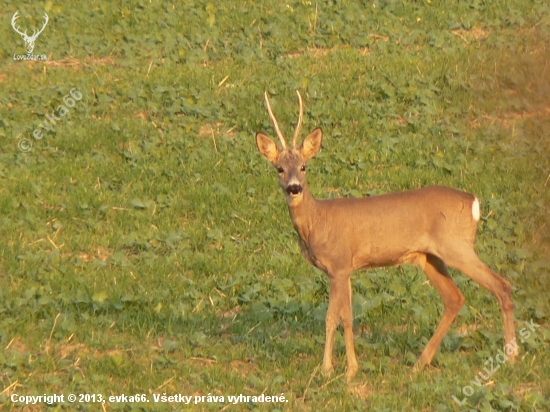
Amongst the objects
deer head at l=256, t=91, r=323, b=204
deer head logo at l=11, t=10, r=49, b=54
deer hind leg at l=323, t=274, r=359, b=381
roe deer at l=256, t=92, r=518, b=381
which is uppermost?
deer head logo at l=11, t=10, r=49, b=54

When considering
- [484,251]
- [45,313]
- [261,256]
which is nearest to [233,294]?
[261,256]

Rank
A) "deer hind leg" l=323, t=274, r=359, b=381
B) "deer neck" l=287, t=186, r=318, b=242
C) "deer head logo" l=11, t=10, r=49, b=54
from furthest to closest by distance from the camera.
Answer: "deer head logo" l=11, t=10, r=49, b=54
"deer neck" l=287, t=186, r=318, b=242
"deer hind leg" l=323, t=274, r=359, b=381

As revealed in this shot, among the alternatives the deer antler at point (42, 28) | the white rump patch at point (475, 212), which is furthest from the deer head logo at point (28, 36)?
the white rump patch at point (475, 212)

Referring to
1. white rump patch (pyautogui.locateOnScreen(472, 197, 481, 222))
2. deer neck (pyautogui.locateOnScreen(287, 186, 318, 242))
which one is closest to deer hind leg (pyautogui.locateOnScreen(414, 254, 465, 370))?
white rump patch (pyautogui.locateOnScreen(472, 197, 481, 222))

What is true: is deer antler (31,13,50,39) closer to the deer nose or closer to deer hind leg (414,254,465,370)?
the deer nose

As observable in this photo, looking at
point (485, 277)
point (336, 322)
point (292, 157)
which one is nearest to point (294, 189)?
point (292, 157)

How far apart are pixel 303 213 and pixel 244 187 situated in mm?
3627

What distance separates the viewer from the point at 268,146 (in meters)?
8.02

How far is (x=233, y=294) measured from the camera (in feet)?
31.1

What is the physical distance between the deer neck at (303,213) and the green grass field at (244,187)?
97 centimetres

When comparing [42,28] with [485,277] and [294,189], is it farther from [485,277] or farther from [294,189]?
[485,277]

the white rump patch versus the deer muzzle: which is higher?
the deer muzzle

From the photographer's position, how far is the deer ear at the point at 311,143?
8.00 meters

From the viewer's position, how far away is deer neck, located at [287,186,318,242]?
7.90 m
